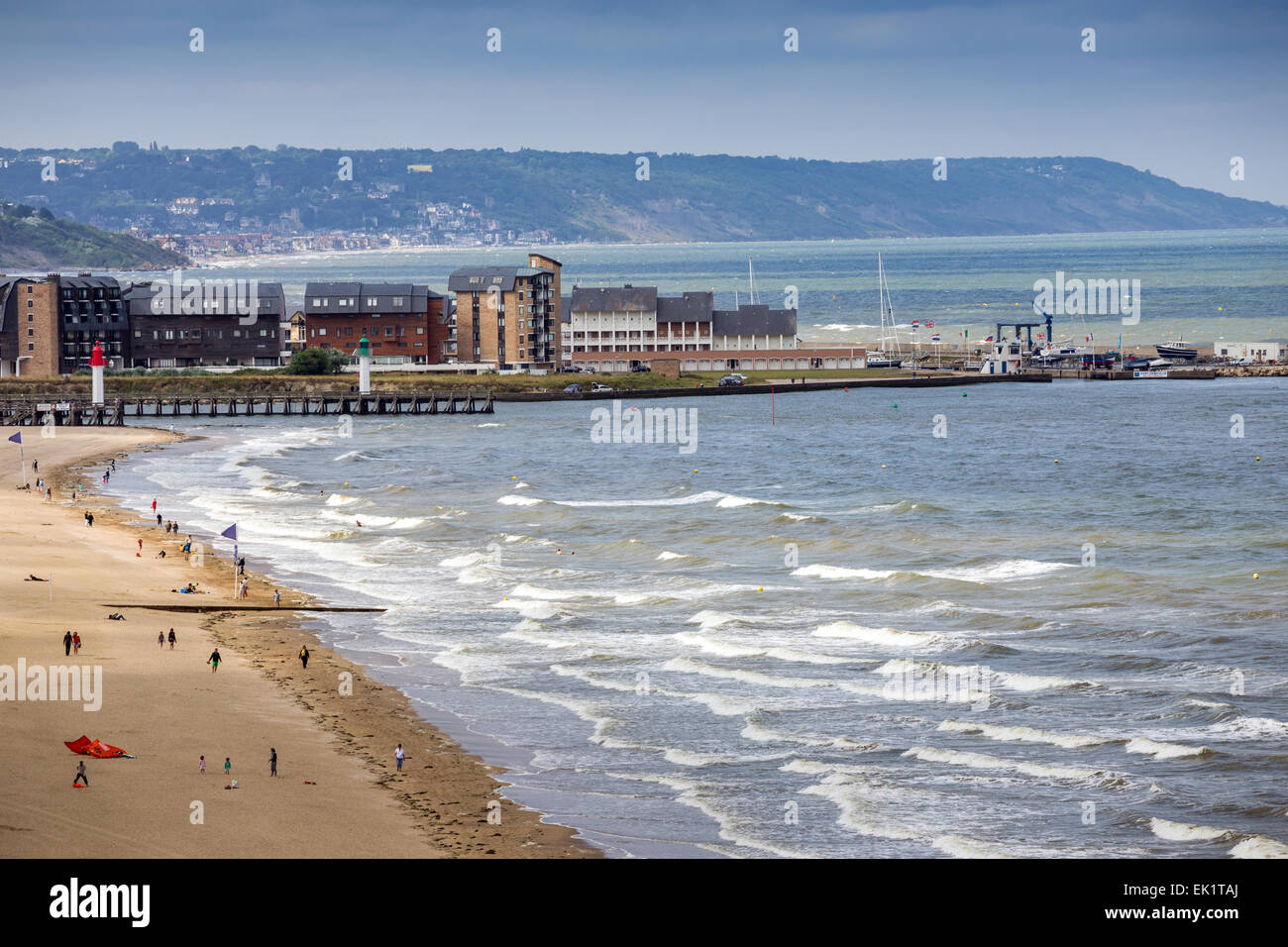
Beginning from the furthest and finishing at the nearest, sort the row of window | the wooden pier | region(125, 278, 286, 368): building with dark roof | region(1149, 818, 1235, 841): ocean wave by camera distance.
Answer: the row of window < region(125, 278, 286, 368): building with dark roof < the wooden pier < region(1149, 818, 1235, 841): ocean wave

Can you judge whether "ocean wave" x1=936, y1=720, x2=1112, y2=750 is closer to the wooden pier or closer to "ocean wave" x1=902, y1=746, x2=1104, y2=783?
"ocean wave" x1=902, y1=746, x2=1104, y2=783

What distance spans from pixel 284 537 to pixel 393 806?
37.7 metres

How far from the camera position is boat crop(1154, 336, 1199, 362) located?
541 feet

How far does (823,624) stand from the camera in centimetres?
4809

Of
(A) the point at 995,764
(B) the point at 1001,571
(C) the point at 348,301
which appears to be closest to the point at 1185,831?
(A) the point at 995,764

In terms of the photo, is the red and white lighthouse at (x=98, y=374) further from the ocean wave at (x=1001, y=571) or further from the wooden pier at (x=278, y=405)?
the ocean wave at (x=1001, y=571)

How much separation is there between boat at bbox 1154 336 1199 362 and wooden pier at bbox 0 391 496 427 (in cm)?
8053

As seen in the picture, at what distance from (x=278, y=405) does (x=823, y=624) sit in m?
102

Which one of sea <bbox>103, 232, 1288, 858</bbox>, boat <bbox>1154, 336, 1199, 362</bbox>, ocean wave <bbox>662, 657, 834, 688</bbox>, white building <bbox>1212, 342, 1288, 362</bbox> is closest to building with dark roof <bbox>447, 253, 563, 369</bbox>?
sea <bbox>103, 232, 1288, 858</bbox>

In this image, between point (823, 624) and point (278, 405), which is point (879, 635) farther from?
point (278, 405)

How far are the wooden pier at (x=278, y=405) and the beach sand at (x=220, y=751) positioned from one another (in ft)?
263

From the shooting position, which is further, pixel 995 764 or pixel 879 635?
pixel 879 635

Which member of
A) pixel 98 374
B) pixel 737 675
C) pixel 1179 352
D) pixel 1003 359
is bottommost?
pixel 737 675
